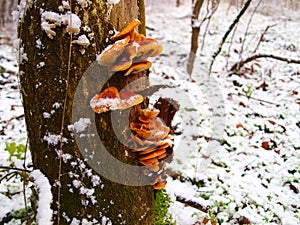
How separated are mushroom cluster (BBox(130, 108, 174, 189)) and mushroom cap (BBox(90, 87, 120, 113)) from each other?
0.87 ft

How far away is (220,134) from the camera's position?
4434mm

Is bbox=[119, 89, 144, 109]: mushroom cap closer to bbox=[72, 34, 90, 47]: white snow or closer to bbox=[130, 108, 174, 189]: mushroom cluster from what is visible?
bbox=[130, 108, 174, 189]: mushroom cluster

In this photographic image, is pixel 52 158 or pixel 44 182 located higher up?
pixel 52 158

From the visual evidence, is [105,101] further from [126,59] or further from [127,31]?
[127,31]

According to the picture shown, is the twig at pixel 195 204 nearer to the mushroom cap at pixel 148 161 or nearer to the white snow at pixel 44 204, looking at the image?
the mushroom cap at pixel 148 161

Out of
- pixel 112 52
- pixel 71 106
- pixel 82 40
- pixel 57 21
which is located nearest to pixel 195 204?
pixel 71 106

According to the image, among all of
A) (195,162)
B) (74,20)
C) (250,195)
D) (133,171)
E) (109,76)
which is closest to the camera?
(74,20)

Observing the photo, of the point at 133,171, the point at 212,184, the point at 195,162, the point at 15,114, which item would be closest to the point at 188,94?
the point at 195,162

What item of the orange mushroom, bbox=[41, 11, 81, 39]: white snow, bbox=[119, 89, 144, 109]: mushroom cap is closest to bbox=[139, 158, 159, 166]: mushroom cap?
the orange mushroom

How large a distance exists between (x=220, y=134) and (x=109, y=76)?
338 centimetres

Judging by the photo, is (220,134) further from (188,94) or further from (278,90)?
(278,90)

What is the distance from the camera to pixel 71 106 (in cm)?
140

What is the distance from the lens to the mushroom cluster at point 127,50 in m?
1.32

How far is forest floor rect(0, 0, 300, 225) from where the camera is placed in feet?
8.79
